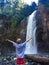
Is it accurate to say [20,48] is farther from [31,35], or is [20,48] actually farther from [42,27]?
[31,35]

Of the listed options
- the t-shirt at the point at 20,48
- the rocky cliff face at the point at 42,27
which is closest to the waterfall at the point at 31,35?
the rocky cliff face at the point at 42,27

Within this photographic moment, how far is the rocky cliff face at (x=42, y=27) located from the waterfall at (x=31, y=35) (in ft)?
1.35

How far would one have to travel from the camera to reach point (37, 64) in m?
13.0

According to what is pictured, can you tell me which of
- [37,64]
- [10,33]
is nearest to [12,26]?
[10,33]

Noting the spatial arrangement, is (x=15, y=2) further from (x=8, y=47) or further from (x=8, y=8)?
(x=8, y=47)

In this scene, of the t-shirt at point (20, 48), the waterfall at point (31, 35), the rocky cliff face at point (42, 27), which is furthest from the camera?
the waterfall at point (31, 35)

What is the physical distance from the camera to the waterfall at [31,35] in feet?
59.2

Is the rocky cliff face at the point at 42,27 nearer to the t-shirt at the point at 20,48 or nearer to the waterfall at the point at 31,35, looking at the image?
the waterfall at the point at 31,35

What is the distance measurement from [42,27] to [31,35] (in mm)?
1272

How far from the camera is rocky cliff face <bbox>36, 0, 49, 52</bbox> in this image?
1742 cm

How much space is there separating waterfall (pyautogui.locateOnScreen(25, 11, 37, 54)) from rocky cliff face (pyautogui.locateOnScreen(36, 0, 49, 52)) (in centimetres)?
41

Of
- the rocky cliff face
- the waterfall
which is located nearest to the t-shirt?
the rocky cliff face

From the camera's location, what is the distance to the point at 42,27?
A: 57.5 feet

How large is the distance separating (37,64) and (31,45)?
5373 millimetres
